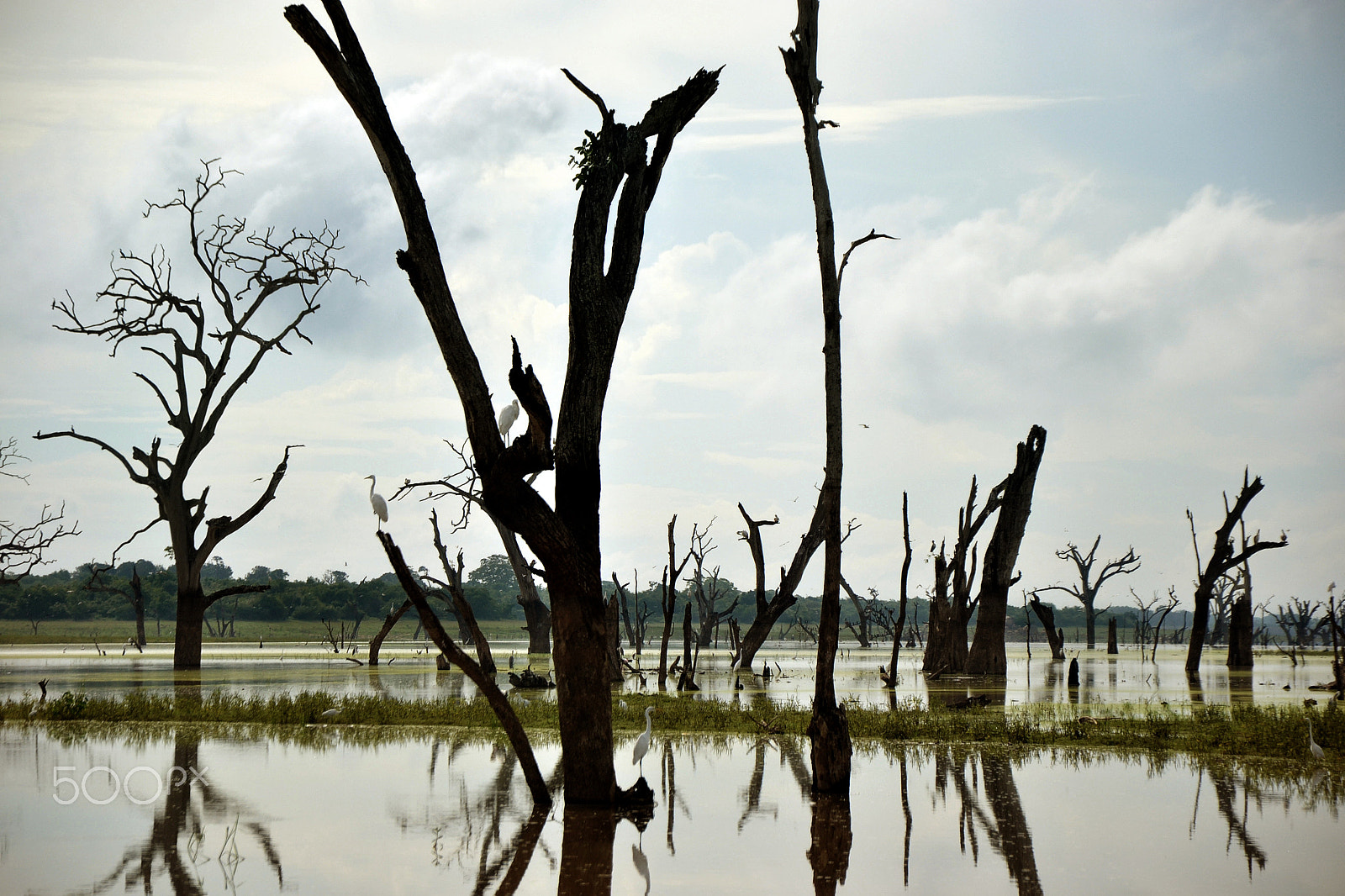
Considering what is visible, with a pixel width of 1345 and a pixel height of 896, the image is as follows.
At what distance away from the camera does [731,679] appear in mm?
32031

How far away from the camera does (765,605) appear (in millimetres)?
29344

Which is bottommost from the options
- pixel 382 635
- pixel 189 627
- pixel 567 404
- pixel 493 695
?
pixel 382 635

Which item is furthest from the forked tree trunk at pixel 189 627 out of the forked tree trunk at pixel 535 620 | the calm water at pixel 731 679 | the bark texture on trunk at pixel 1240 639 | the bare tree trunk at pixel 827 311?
the bark texture on trunk at pixel 1240 639

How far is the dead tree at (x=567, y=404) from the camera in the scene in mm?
9688

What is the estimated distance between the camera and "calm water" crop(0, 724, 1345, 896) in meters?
8.07

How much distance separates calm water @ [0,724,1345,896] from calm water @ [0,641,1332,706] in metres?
10.2

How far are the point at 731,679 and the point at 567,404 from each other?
22868 millimetres

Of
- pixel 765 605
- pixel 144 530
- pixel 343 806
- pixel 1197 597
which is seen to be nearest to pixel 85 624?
pixel 144 530

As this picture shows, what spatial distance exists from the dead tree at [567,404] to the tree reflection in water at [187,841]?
2.90m

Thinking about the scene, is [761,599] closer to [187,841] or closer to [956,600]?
[956,600]

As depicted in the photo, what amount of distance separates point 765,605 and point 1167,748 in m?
15.3

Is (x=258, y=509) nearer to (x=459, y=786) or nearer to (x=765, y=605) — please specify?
(x=765, y=605)

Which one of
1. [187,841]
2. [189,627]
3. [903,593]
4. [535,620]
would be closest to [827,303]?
[187,841]

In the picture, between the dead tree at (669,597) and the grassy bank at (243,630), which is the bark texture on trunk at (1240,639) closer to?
the dead tree at (669,597)
